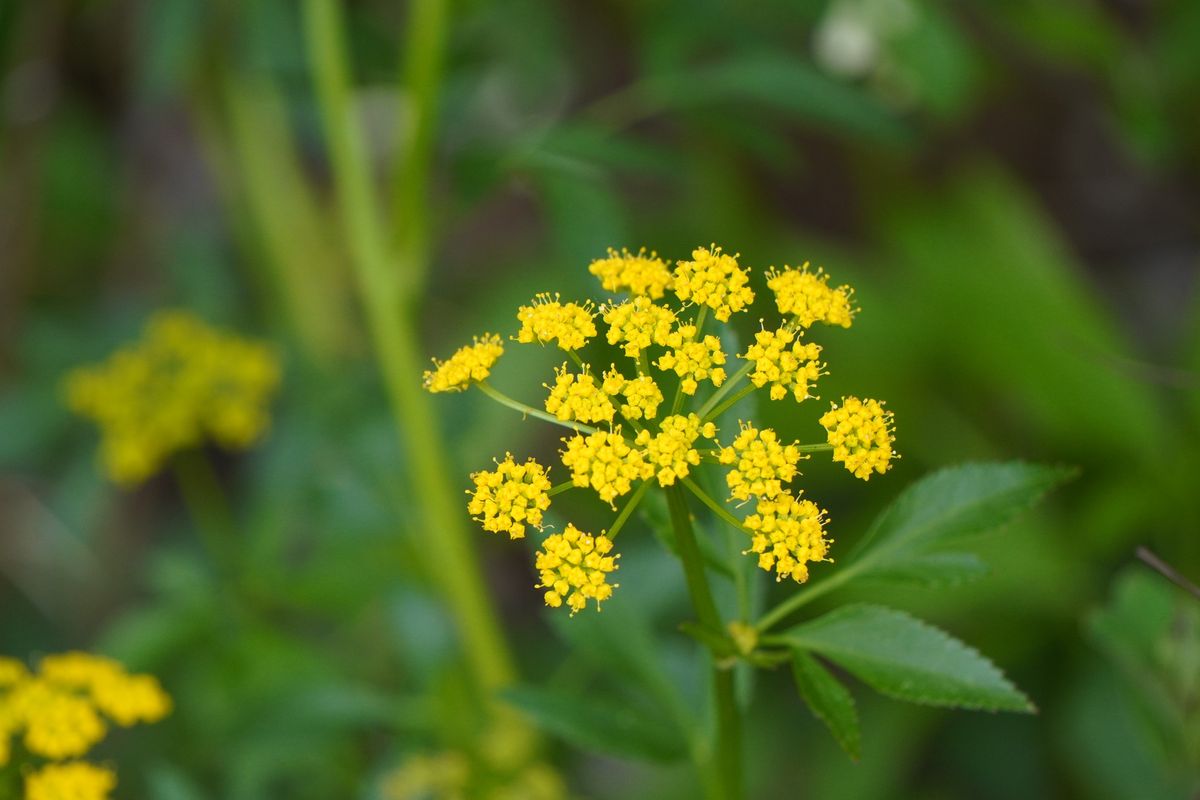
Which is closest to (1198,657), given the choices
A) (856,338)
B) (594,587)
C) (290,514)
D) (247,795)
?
(594,587)

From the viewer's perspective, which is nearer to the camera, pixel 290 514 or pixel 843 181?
pixel 290 514

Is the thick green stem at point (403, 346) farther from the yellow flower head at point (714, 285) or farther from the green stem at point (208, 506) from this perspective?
the yellow flower head at point (714, 285)

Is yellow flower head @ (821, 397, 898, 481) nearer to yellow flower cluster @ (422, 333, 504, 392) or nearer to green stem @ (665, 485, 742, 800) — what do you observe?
green stem @ (665, 485, 742, 800)

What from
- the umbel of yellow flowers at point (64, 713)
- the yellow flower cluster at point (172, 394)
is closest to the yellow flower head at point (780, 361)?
the umbel of yellow flowers at point (64, 713)

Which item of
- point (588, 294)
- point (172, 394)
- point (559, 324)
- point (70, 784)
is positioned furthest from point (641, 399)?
point (172, 394)

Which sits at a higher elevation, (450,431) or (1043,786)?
(450,431)

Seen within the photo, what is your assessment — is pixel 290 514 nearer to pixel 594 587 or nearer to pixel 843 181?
pixel 594 587
